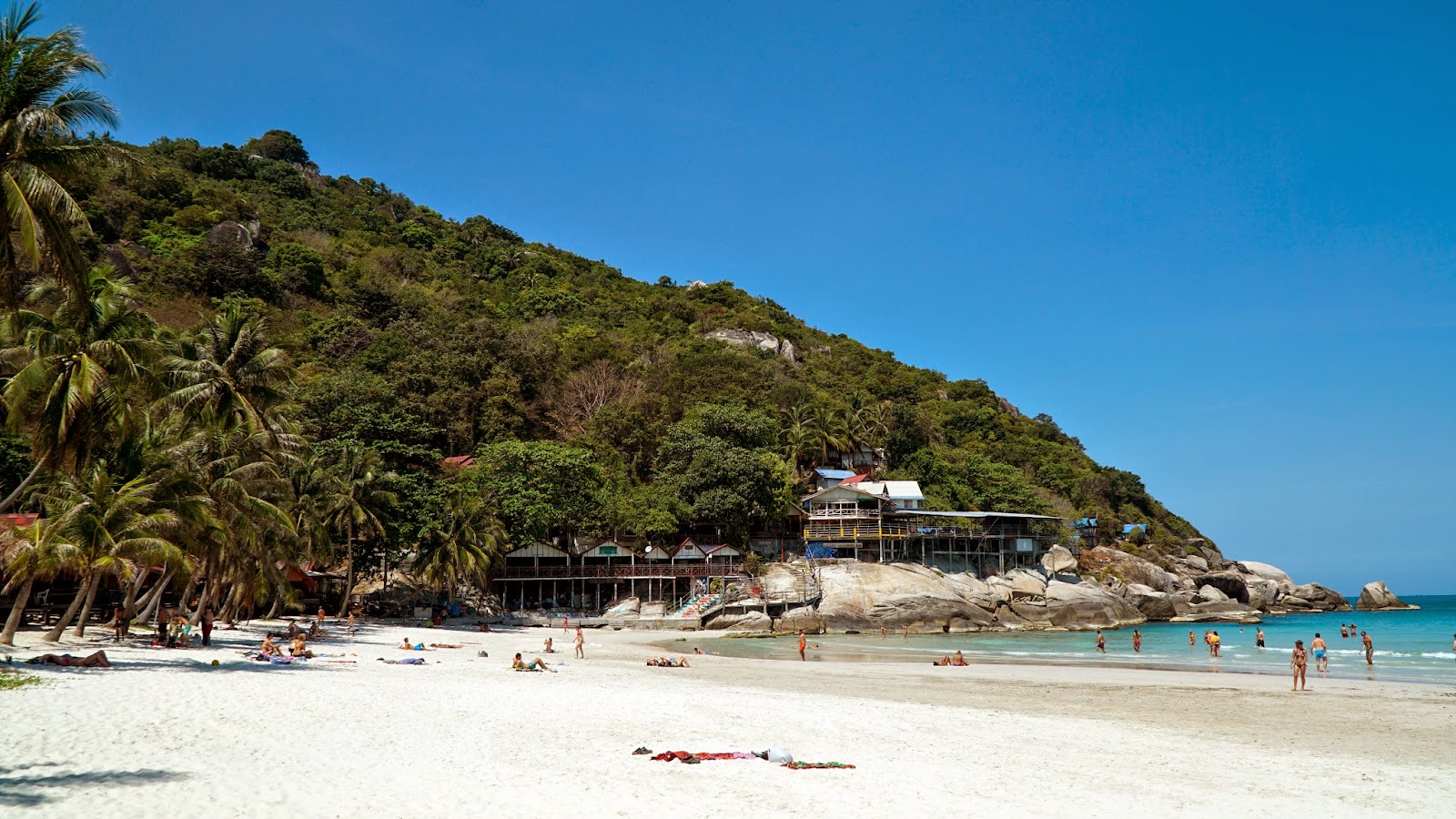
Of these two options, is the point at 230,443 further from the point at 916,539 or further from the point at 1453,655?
the point at 1453,655

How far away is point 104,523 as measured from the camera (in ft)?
60.1

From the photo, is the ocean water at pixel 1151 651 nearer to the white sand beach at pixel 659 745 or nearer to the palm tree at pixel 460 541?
the white sand beach at pixel 659 745

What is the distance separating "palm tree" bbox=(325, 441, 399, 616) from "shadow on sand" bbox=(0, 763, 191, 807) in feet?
94.7

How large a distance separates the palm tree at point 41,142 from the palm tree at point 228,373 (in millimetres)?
16389

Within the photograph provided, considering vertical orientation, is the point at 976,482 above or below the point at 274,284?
below

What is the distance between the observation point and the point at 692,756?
35.9ft

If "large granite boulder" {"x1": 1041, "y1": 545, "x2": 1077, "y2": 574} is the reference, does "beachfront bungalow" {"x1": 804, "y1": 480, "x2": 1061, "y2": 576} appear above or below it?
above

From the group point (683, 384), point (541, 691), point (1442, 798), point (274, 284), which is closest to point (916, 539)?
point (683, 384)

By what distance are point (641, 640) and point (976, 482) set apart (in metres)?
35.2

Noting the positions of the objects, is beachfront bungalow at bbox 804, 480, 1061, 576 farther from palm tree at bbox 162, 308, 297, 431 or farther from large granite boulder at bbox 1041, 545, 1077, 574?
palm tree at bbox 162, 308, 297, 431

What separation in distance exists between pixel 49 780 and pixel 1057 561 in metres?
57.0

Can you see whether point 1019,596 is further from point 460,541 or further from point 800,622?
point 460,541

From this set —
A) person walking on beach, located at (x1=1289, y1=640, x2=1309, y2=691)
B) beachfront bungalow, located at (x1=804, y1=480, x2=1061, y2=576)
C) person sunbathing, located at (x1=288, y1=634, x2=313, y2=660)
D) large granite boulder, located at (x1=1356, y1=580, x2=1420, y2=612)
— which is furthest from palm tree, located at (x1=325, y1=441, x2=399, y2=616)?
large granite boulder, located at (x1=1356, y1=580, x2=1420, y2=612)

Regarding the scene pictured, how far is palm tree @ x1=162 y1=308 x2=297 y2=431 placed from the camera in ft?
85.9
